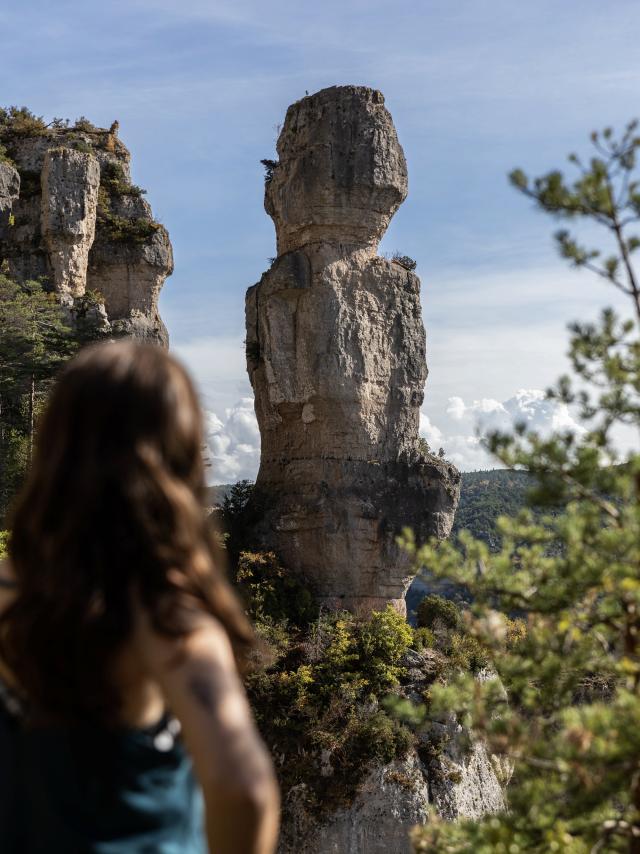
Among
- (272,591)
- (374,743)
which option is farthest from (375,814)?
(272,591)

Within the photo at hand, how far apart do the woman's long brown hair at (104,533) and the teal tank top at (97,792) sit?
0.05 m

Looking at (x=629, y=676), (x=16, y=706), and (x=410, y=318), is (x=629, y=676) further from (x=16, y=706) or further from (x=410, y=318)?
(x=410, y=318)

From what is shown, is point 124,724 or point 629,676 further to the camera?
point 629,676

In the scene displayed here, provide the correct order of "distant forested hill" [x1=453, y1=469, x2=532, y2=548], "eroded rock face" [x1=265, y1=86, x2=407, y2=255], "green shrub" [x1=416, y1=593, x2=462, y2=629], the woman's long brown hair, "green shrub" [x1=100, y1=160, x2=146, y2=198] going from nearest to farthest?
the woman's long brown hair < "green shrub" [x1=416, y1=593, x2=462, y2=629] < "eroded rock face" [x1=265, y1=86, x2=407, y2=255] < "green shrub" [x1=100, y1=160, x2=146, y2=198] < "distant forested hill" [x1=453, y1=469, x2=532, y2=548]

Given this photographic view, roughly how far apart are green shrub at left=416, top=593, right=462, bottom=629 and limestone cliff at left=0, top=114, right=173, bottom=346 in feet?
35.0

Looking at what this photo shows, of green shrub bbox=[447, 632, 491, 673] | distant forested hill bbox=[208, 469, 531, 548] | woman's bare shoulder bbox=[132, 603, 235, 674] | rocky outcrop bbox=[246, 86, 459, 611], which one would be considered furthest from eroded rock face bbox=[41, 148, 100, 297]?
woman's bare shoulder bbox=[132, 603, 235, 674]

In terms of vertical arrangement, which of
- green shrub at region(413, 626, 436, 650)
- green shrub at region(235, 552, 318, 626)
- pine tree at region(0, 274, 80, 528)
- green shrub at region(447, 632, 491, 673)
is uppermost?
pine tree at region(0, 274, 80, 528)

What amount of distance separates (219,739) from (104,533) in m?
0.39

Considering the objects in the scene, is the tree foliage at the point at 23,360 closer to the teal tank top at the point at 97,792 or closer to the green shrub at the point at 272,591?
the green shrub at the point at 272,591

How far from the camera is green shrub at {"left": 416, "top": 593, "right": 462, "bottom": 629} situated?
22.0 m

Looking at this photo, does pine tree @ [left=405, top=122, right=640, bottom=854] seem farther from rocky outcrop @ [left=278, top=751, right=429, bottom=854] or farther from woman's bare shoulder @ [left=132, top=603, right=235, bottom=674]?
rocky outcrop @ [left=278, top=751, right=429, bottom=854]

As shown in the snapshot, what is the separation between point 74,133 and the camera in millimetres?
30297

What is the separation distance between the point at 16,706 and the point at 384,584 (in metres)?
21.0

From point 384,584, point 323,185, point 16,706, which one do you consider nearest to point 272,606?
point 384,584
